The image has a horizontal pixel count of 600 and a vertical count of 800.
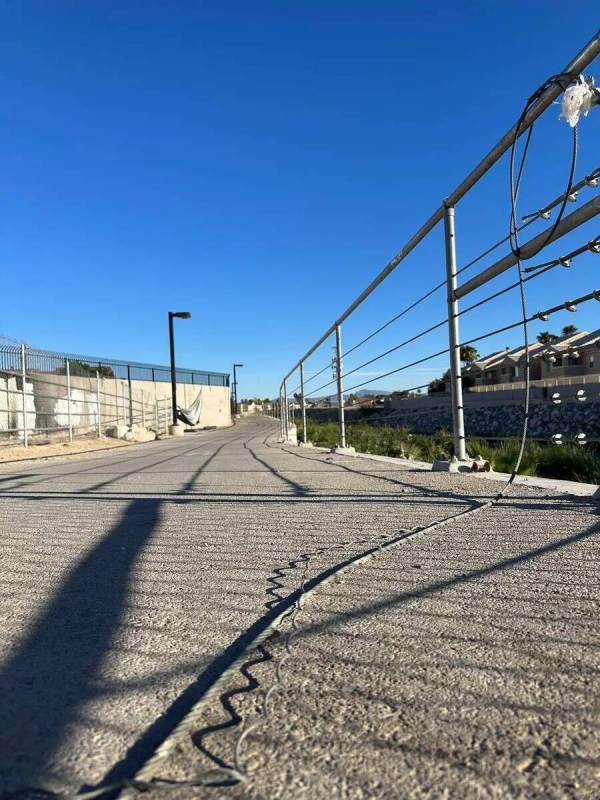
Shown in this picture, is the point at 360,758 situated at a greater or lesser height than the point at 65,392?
lesser

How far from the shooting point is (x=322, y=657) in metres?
1.47

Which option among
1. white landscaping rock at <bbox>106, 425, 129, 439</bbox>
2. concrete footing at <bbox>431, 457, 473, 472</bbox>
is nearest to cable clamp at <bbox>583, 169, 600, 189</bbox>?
concrete footing at <bbox>431, 457, 473, 472</bbox>

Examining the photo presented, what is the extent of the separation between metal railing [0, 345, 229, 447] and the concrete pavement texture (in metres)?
11.6

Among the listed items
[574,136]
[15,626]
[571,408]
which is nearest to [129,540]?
[15,626]

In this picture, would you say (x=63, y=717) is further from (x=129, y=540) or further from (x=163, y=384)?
(x=163, y=384)

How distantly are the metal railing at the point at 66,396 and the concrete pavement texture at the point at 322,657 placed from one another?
11.6m

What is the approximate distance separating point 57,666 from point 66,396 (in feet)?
55.0

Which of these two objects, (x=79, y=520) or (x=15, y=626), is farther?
(x=79, y=520)

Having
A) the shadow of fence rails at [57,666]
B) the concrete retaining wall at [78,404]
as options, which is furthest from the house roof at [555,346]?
the concrete retaining wall at [78,404]

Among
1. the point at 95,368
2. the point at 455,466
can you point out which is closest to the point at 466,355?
the point at 95,368

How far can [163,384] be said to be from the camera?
1276 inches

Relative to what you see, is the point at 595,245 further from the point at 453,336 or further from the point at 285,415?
the point at 285,415

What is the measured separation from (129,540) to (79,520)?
0.77m

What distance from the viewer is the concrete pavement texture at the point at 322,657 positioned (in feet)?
3.42
